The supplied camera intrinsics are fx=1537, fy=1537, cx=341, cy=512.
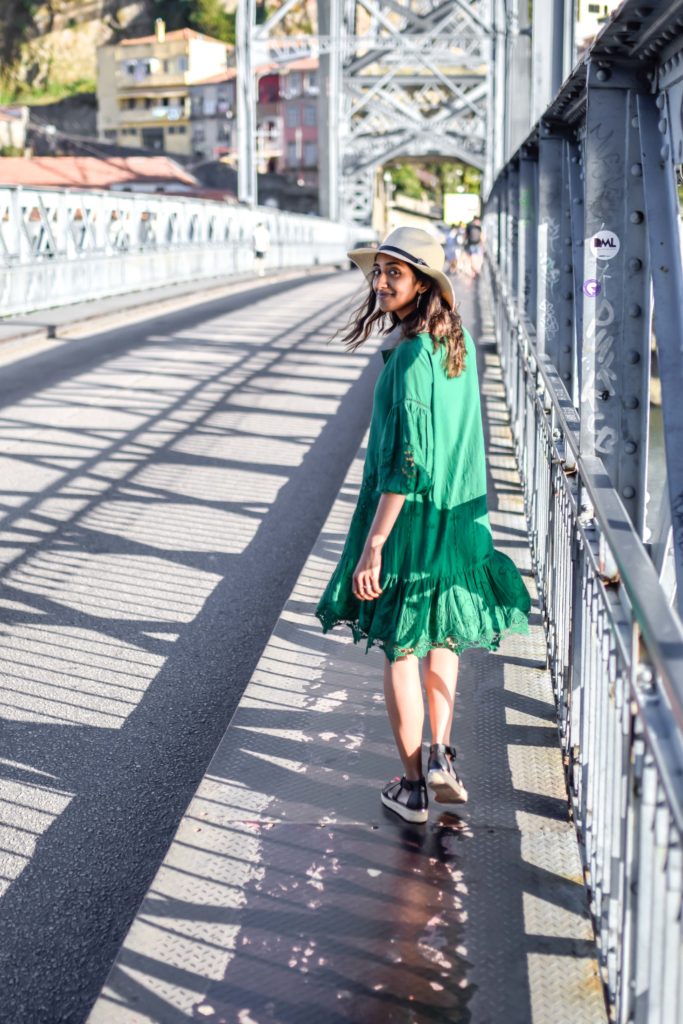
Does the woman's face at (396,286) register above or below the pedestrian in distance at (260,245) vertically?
below

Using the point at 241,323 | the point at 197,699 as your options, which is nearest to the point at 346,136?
the point at 241,323

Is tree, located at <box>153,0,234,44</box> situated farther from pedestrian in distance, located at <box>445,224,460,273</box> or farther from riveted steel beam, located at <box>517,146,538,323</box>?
riveted steel beam, located at <box>517,146,538,323</box>

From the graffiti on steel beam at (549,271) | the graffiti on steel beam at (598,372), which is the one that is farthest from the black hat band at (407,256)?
the graffiti on steel beam at (549,271)

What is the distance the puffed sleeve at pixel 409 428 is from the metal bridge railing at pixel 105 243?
59.0ft

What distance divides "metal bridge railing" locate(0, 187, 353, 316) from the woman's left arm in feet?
59.1

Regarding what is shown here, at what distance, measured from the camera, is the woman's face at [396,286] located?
4.46 meters

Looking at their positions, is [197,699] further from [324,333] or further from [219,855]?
[324,333]

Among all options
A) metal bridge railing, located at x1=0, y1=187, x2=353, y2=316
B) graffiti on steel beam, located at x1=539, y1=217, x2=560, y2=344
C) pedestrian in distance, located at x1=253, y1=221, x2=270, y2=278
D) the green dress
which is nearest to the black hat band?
the green dress

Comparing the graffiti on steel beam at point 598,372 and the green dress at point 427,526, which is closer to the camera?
the green dress at point 427,526

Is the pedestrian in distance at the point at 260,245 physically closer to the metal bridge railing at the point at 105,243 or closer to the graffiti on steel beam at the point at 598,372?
the metal bridge railing at the point at 105,243

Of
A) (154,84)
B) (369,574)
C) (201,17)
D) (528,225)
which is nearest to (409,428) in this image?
(369,574)

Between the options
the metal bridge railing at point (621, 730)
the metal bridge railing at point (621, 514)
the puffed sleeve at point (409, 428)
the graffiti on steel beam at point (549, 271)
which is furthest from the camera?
the graffiti on steel beam at point (549, 271)

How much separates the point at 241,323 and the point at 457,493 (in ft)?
68.3

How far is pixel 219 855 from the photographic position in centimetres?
436
